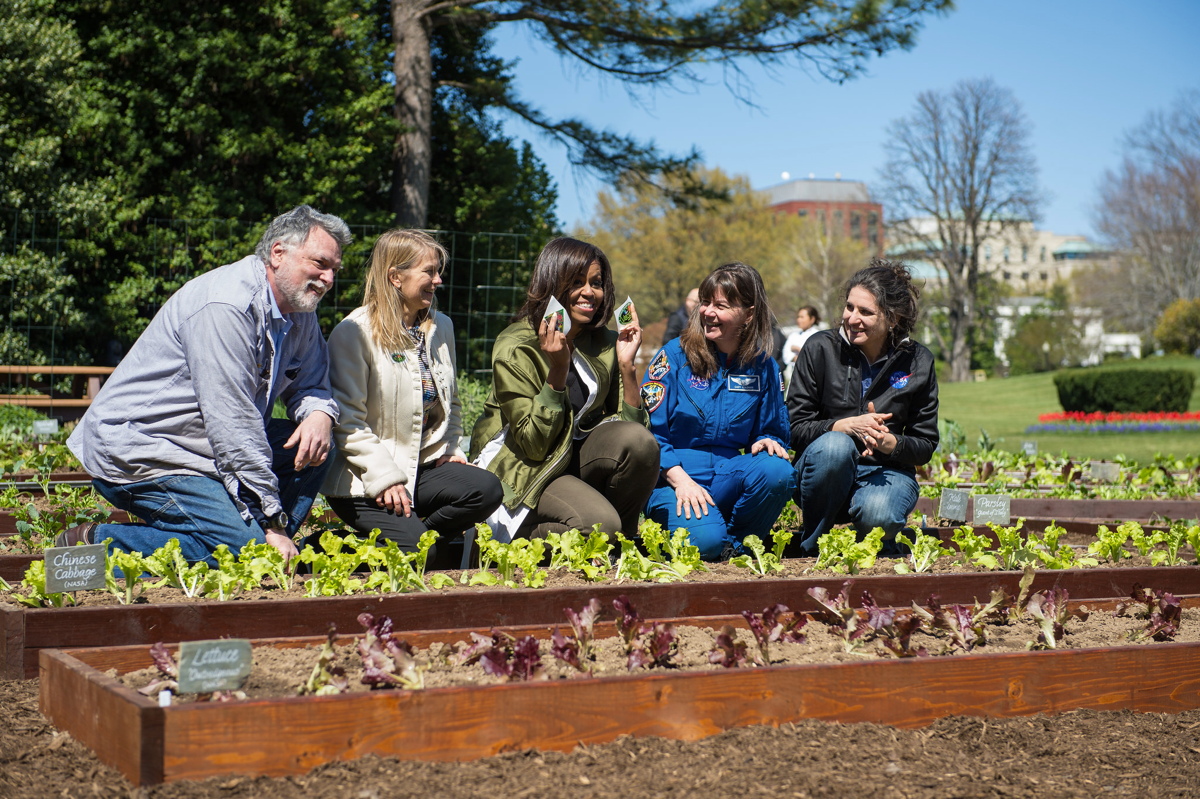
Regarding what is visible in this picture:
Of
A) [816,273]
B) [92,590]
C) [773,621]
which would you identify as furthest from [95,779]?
[816,273]

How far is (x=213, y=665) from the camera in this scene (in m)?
1.91

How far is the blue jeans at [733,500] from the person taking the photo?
11.6ft

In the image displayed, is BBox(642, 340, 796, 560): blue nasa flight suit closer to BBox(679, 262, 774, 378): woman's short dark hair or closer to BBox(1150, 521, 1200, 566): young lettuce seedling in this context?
BBox(679, 262, 774, 378): woman's short dark hair

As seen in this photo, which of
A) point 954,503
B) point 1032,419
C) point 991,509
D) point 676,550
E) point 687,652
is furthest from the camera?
point 1032,419

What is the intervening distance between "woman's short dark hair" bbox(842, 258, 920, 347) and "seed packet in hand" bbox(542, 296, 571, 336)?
1.26 m

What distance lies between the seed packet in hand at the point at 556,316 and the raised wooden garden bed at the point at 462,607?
→ 915mm

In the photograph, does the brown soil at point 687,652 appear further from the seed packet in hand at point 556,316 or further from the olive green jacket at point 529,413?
the seed packet in hand at point 556,316

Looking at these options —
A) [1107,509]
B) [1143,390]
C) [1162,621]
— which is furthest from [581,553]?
[1143,390]

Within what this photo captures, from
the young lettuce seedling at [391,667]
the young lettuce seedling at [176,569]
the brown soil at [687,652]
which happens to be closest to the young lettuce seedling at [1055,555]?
the brown soil at [687,652]

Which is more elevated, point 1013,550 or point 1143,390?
point 1143,390

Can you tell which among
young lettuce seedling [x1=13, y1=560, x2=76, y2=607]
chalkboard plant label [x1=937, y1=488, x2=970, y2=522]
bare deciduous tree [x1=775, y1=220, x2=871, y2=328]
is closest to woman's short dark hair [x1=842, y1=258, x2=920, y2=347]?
chalkboard plant label [x1=937, y1=488, x2=970, y2=522]

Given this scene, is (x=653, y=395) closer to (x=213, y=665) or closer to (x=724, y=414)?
(x=724, y=414)

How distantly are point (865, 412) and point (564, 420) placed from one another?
4.17 feet

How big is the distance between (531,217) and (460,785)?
10745mm
